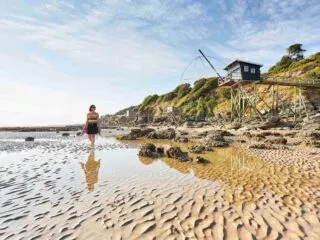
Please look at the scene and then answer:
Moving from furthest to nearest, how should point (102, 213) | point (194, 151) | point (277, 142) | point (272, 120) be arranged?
point (272, 120) < point (277, 142) < point (194, 151) < point (102, 213)

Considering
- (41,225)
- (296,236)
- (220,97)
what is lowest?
(296,236)

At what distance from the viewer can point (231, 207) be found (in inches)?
234

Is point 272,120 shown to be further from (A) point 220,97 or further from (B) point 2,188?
(A) point 220,97

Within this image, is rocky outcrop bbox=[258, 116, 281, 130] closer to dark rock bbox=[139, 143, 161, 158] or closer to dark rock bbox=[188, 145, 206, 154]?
dark rock bbox=[188, 145, 206, 154]

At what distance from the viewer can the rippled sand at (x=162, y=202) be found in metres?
4.75

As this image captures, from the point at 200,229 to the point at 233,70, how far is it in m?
38.0

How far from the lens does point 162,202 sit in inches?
249

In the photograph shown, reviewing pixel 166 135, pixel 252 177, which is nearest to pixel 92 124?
pixel 252 177

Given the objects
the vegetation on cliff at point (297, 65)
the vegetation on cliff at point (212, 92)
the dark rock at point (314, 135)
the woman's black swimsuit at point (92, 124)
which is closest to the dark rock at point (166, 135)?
the woman's black swimsuit at point (92, 124)

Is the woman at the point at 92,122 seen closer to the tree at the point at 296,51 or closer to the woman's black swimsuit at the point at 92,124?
the woman's black swimsuit at the point at 92,124

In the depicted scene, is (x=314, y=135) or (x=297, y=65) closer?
(x=314, y=135)

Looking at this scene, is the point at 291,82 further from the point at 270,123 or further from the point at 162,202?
the point at 162,202

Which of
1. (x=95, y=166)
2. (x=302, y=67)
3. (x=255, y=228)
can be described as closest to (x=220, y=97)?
(x=302, y=67)

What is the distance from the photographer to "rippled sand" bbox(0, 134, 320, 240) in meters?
4.75
